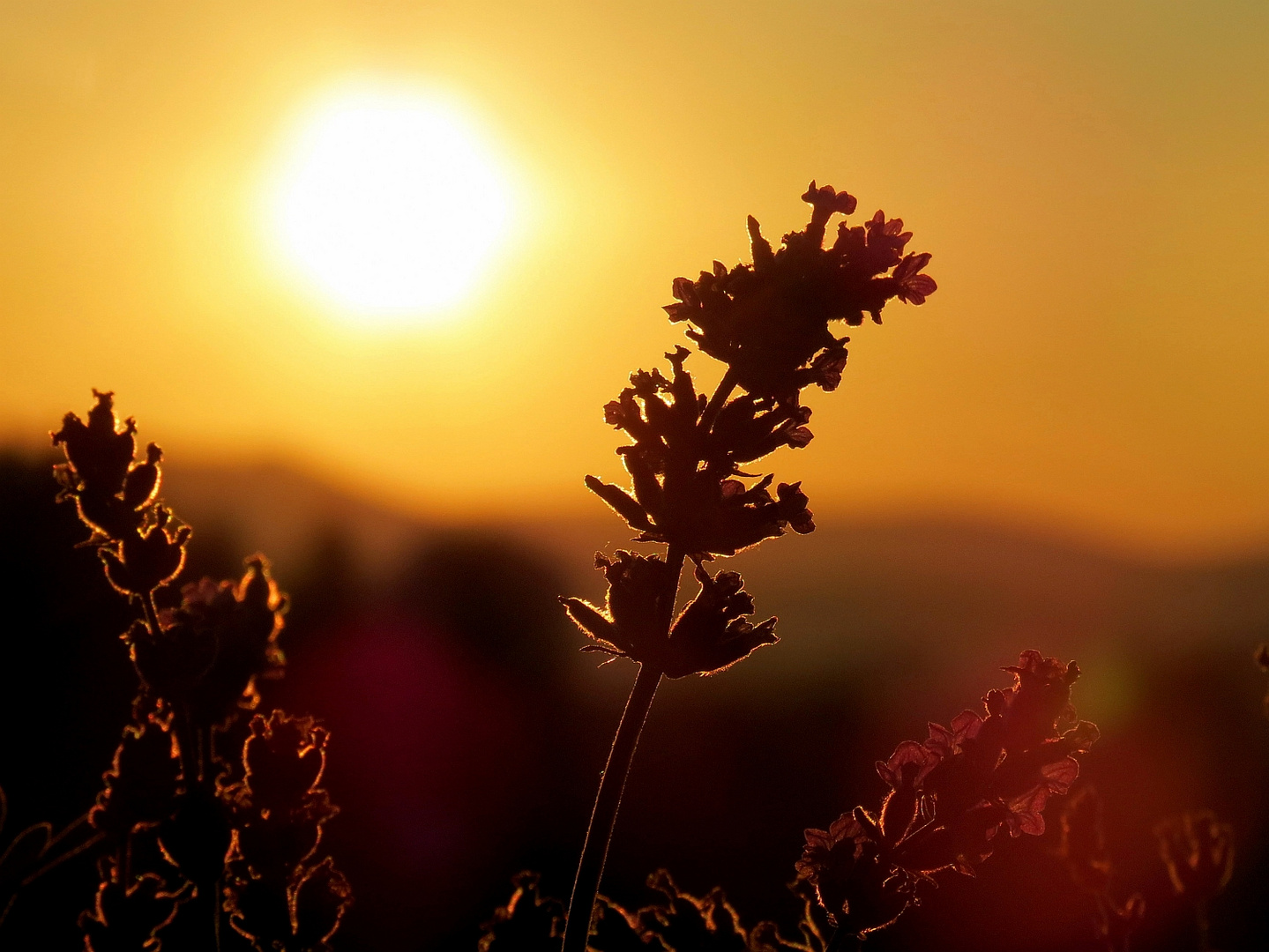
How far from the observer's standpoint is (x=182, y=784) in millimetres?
3596

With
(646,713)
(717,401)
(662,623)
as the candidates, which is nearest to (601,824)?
(646,713)

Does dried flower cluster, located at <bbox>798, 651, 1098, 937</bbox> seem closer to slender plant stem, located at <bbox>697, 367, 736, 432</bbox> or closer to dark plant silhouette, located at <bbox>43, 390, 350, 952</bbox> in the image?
slender plant stem, located at <bbox>697, 367, 736, 432</bbox>

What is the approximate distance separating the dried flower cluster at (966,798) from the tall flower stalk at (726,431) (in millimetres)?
614

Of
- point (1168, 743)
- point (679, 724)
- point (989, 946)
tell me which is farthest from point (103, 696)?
point (989, 946)

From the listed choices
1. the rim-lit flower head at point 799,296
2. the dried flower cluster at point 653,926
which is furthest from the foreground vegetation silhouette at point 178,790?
the rim-lit flower head at point 799,296

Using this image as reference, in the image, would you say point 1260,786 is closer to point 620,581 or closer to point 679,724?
point 679,724

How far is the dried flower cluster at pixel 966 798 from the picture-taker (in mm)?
3043

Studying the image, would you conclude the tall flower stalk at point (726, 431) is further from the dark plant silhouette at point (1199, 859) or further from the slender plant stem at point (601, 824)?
the dark plant silhouette at point (1199, 859)

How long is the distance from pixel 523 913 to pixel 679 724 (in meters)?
25.7

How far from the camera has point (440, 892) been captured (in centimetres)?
1264

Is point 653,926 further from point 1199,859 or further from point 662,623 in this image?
point 1199,859

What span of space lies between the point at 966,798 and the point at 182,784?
2379 mm

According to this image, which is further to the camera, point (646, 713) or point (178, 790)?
point (178, 790)

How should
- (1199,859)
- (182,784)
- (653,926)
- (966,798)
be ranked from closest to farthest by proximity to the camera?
(966,798) → (182,784) → (653,926) → (1199,859)
